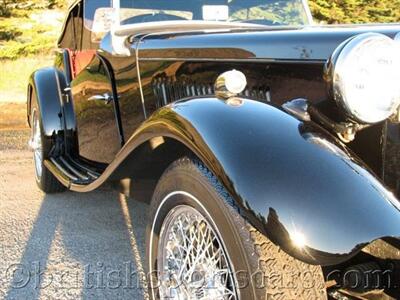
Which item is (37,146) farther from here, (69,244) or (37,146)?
(69,244)

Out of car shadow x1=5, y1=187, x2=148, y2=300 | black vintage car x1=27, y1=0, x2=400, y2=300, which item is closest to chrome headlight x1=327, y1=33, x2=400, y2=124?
black vintage car x1=27, y1=0, x2=400, y2=300

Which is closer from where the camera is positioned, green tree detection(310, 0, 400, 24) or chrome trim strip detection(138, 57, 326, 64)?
chrome trim strip detection(138, 57, 326, 64)

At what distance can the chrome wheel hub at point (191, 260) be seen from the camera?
192 centimetres

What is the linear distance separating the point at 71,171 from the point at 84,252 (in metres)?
0.70

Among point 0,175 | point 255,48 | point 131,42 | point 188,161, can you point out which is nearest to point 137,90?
point 131,42

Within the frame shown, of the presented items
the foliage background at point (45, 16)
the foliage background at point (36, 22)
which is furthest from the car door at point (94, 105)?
the foliage background at point (45, 16)

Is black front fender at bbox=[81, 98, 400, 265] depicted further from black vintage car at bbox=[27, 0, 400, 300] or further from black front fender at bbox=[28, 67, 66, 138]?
black front fender at bbox=[28, 67, 66, 138]

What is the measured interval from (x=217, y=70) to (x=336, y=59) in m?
0.93

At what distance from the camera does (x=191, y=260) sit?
2.16 m

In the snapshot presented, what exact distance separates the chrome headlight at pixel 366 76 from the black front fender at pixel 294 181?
16 centimetres

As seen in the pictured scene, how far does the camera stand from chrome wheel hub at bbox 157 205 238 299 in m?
1.92

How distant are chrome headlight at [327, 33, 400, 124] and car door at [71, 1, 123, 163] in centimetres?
202

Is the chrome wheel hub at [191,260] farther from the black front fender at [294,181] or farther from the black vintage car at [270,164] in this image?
the black front fender at [294,181]

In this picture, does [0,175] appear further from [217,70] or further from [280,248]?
[280,248]
